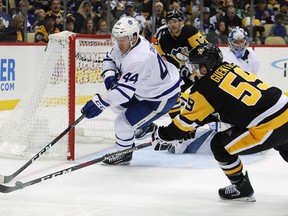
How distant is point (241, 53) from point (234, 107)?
6.92 ft

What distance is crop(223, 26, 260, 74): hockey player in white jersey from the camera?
5680 millimetres

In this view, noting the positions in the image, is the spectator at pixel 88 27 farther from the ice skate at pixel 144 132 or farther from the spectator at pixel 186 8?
the ice skate at pixel 144 132

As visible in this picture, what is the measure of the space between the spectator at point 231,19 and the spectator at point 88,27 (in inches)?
73.2

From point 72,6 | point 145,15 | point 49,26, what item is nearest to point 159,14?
point 145,15

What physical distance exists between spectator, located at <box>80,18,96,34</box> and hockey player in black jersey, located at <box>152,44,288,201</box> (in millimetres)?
5518

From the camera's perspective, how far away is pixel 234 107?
3684mm

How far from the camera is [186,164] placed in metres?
5.17

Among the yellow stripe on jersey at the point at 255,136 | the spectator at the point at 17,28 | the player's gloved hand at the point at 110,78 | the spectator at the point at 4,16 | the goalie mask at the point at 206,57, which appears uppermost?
the goalie mask at the point at 206,57

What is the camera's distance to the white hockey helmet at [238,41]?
564cm

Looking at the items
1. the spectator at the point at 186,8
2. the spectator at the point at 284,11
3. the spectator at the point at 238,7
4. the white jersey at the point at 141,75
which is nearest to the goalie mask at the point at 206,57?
the white jersey at the point at 141,75

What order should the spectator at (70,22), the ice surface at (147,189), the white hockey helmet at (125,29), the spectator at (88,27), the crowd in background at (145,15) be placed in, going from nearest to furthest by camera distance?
the ice surface at (147,189)
the white hockey helmet at (125,29)
the crowd in background at (145,15)
the spectator at (70,22)
the spectator at (88,27)

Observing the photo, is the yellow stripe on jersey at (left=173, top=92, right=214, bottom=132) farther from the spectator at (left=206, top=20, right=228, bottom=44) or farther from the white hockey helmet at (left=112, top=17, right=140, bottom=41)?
the spectator at (left=206, top=20, right=228, bottom=44)

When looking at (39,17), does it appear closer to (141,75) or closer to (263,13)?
(263,13)

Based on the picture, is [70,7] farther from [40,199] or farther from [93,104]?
[40,199]
